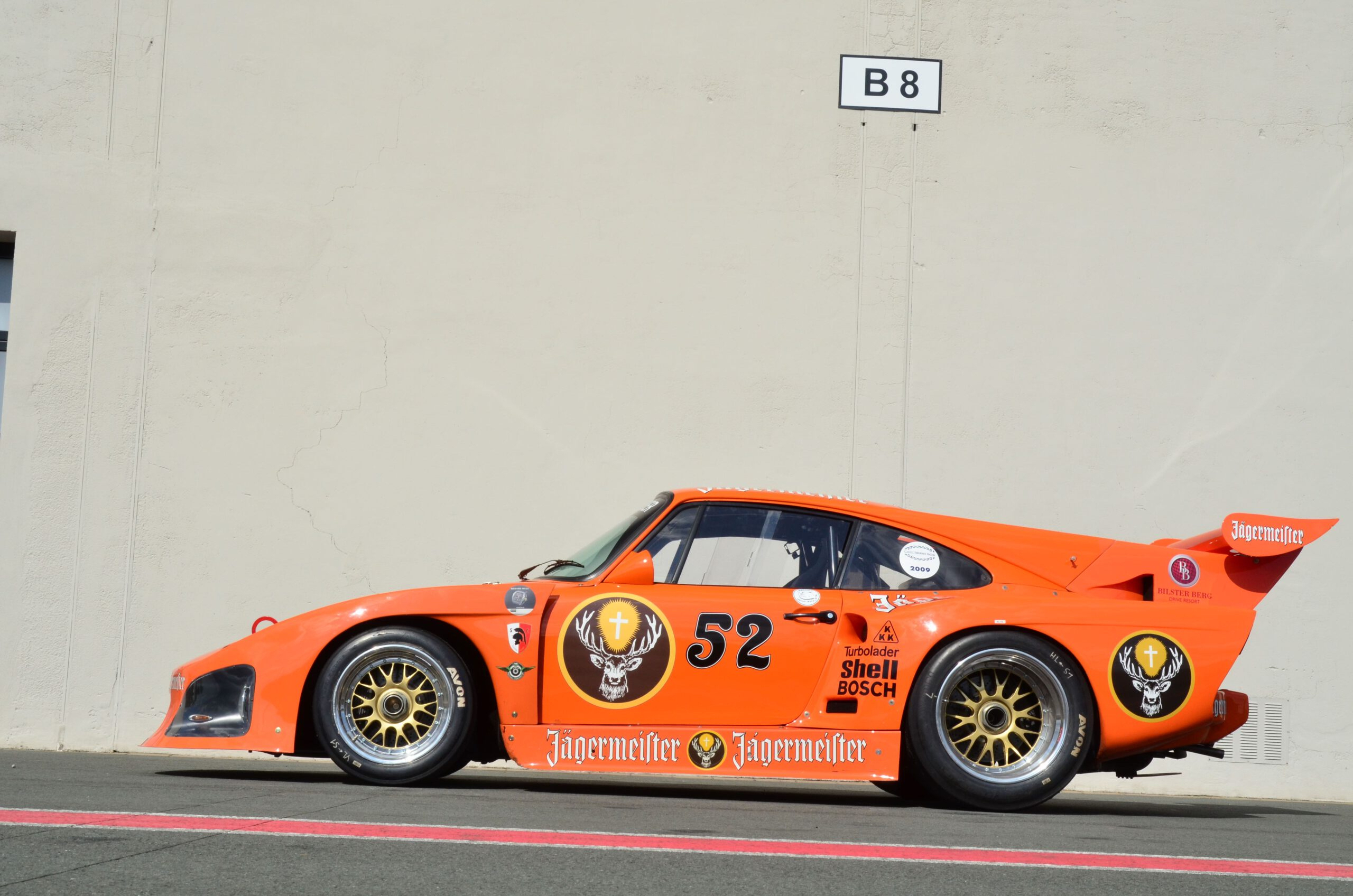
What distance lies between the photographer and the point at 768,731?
4.84 m

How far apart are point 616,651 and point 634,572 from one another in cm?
33

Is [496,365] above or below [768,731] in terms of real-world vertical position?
above

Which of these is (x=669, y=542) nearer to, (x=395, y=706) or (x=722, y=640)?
(x=722, y=640)

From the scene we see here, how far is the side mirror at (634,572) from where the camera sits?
503 cm

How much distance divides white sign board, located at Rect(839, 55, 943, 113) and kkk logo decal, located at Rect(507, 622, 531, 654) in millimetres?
5095

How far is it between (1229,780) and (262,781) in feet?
19.6

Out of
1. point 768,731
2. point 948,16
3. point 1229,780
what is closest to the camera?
point 768,731

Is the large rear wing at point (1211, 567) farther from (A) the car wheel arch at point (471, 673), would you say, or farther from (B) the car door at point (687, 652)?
(A) the car wheel arch at point (471, 673)

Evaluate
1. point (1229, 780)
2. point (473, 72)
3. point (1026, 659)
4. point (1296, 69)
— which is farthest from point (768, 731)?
point (1296, 69)

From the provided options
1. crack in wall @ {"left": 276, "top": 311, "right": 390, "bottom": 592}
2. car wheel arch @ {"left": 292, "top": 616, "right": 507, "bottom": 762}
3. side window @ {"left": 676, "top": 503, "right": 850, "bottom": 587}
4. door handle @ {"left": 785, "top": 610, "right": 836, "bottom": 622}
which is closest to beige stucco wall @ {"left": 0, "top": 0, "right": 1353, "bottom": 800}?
crack in wall @ {"left": 276, "top": 311, "right": 390, "bottom": 592}

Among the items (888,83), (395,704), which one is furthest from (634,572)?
(888,83)

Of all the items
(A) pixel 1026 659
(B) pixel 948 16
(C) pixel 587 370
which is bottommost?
(A) pixel 1026 659

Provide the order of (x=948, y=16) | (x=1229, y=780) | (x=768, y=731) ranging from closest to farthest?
(x=768, y=731), (x=1229, y=780), (x=948, y=16)

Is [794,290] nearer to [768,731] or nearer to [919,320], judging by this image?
[919,320]
